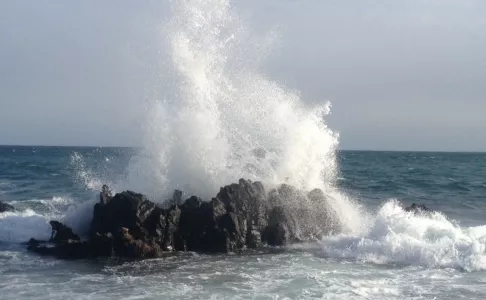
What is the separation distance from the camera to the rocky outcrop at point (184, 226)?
17234mm

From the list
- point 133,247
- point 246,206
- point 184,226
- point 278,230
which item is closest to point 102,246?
point 133,247

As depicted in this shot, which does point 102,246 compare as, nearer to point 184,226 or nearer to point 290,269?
point 184,226

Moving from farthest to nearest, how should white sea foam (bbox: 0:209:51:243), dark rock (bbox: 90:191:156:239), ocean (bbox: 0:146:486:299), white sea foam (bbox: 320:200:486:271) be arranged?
1. white sea foam (bbox: 0:209:51:243)
2. dark rock (bbox: 90:191:156:239)
3. white sea foam (bbox: 320:200:486:271)
4. ocean (bbox: 0:146:486:299)

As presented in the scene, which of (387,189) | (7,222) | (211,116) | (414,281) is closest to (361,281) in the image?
(414,281)

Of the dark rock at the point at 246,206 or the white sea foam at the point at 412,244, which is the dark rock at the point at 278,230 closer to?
the dark rock at the point at 246,206

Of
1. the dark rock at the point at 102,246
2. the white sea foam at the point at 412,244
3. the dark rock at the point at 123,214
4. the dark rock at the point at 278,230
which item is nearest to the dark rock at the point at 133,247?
the dark rock at the point at 102,246

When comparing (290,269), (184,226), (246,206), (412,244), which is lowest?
(290,269)

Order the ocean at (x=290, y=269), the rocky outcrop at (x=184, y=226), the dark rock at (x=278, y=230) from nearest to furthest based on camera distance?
the ocean at (x=290, y=269)
the rocky outcrop at (x=184, y=226)
the dark rock at (x=278, y=230)

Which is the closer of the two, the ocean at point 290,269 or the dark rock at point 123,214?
the ocean at point 290,269

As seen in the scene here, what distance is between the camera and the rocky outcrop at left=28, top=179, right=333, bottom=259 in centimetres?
1723

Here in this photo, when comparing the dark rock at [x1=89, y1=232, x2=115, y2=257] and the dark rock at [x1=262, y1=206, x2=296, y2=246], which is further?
the dark rock at [x1=262, y1=206, x2=296, y2=246]

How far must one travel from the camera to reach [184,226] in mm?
18359

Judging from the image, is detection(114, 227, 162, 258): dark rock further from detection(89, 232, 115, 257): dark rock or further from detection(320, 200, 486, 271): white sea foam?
detection(320, 200, 486, 271): white sea foam

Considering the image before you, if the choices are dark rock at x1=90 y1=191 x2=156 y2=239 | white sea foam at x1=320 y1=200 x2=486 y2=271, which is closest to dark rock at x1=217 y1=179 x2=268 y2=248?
white sea foam at x1=320 y1=200 x2=486 y2=271
